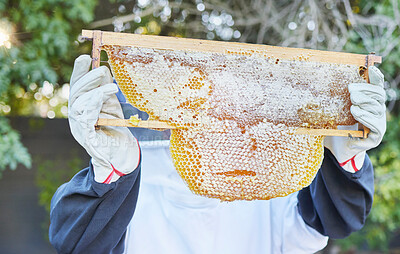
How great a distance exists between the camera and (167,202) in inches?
70.7

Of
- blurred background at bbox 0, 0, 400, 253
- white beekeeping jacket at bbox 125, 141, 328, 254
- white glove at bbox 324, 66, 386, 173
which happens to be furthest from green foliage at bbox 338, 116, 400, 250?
white glove at bbox 324, 66, 386, 173

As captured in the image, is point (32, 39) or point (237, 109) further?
A: point (32, 39)

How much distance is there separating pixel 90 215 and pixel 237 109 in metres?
0.68

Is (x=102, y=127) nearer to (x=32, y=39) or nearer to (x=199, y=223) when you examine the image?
(x=199, y=223)

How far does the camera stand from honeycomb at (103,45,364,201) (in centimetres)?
130

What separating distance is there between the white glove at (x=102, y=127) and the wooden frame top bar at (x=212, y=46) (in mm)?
107

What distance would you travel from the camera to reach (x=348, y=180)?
1.57 m

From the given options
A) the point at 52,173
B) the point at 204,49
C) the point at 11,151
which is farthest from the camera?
the point at 52,173

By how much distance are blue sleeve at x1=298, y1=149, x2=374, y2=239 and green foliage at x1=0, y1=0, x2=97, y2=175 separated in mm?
1885

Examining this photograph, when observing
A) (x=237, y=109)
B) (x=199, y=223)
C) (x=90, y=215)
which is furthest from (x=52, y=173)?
(x=237, y=109)

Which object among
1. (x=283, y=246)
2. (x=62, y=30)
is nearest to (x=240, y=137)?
(x=283, y=246)

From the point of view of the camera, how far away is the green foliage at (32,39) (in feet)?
7.91

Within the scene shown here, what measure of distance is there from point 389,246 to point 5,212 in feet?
13.8

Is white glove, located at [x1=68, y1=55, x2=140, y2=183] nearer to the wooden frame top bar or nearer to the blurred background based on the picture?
the wooden frame top bar
